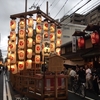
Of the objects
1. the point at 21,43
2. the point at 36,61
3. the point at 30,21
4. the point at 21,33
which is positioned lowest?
the point at 36,61

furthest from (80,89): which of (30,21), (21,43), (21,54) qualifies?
(30,21)

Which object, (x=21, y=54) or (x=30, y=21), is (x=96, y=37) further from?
(x=21, y=54)

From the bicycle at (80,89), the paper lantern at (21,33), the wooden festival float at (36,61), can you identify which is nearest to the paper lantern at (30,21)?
the wooden festival float at (36,61)

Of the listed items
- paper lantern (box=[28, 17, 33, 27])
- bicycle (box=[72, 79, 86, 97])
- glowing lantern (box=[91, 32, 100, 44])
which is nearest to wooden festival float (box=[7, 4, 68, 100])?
paper lantern (box=[28, 17, 33, 27])

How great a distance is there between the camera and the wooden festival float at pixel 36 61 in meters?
11.2

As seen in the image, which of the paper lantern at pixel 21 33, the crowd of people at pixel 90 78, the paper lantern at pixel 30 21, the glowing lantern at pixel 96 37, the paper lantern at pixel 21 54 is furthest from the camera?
the glowing lantern at pixel 96 37

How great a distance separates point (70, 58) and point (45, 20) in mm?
9319

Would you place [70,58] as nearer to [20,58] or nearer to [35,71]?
[35,71]

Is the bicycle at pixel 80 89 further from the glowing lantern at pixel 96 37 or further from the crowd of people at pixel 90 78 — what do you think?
the glowing lantern at pixel 96 37

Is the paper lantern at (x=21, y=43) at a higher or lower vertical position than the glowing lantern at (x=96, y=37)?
lower

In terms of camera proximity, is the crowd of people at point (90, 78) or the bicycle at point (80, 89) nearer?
the bicycle at point (80, 89)

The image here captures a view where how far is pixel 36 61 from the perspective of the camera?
64.8ft

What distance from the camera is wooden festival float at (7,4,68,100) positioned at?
36.9 ft

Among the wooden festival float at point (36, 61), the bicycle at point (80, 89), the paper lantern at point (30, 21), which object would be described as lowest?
the bicycle at point (80, 89)
